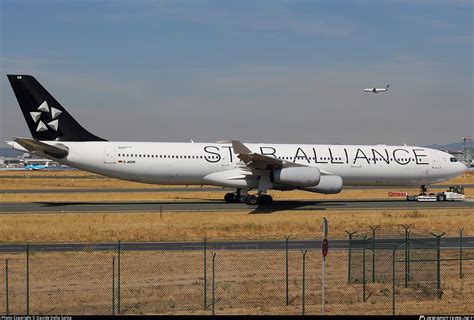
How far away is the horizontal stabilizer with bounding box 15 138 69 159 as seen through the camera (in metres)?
45.7

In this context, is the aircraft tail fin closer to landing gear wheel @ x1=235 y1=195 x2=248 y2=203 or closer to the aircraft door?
the aircraft door

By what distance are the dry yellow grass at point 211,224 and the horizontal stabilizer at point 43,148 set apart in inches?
233

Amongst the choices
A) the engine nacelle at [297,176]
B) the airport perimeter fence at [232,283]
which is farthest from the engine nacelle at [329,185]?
the airport perimeter fence at [232,283]

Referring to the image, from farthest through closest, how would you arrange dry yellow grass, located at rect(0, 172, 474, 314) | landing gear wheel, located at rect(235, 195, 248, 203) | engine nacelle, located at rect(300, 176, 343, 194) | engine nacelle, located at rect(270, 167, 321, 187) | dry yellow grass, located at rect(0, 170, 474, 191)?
dry yellow grass, located at rect(0, 170, 474, 191) → landing gear wheel, located at rect(235, 195, 248, 203) → engine nacelle, located at rect(300, 176, 343, 194) → engine nacelle, located at rect(270, 167, 321, 187) → dry yellow grass, located at rect(0, 172, 474, 314)

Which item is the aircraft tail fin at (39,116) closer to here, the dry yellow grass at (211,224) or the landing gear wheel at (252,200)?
the dry yellow grass at (211,224)

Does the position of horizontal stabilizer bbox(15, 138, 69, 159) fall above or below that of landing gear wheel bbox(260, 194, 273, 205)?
above

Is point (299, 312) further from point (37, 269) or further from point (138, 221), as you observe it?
point (138, 221)

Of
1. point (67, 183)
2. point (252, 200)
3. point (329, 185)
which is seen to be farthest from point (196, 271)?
point (67, 183)

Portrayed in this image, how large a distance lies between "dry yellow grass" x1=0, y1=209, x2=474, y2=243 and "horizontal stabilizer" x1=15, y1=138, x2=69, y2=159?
19.4ft

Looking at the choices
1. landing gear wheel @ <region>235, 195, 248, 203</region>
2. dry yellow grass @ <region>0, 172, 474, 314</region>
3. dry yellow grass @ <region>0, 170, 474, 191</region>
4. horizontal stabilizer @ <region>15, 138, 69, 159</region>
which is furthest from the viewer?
dry yellow grass @ <region>0, 170, 474, 191</region>

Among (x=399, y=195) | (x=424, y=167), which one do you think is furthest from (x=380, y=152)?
(x=399, y=195)

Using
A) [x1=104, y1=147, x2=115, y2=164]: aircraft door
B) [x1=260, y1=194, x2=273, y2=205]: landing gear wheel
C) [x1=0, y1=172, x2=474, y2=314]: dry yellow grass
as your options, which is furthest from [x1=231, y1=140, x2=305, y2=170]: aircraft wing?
[x1=104, y1=147, x2=115, y2=164]: aircraft door

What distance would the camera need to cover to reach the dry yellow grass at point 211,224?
34.6 metres

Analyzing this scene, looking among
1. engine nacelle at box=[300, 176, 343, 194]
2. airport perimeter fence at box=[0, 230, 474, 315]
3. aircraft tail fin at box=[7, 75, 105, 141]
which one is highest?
aircraft tail fin at box=[7, 75, 105, 141]
